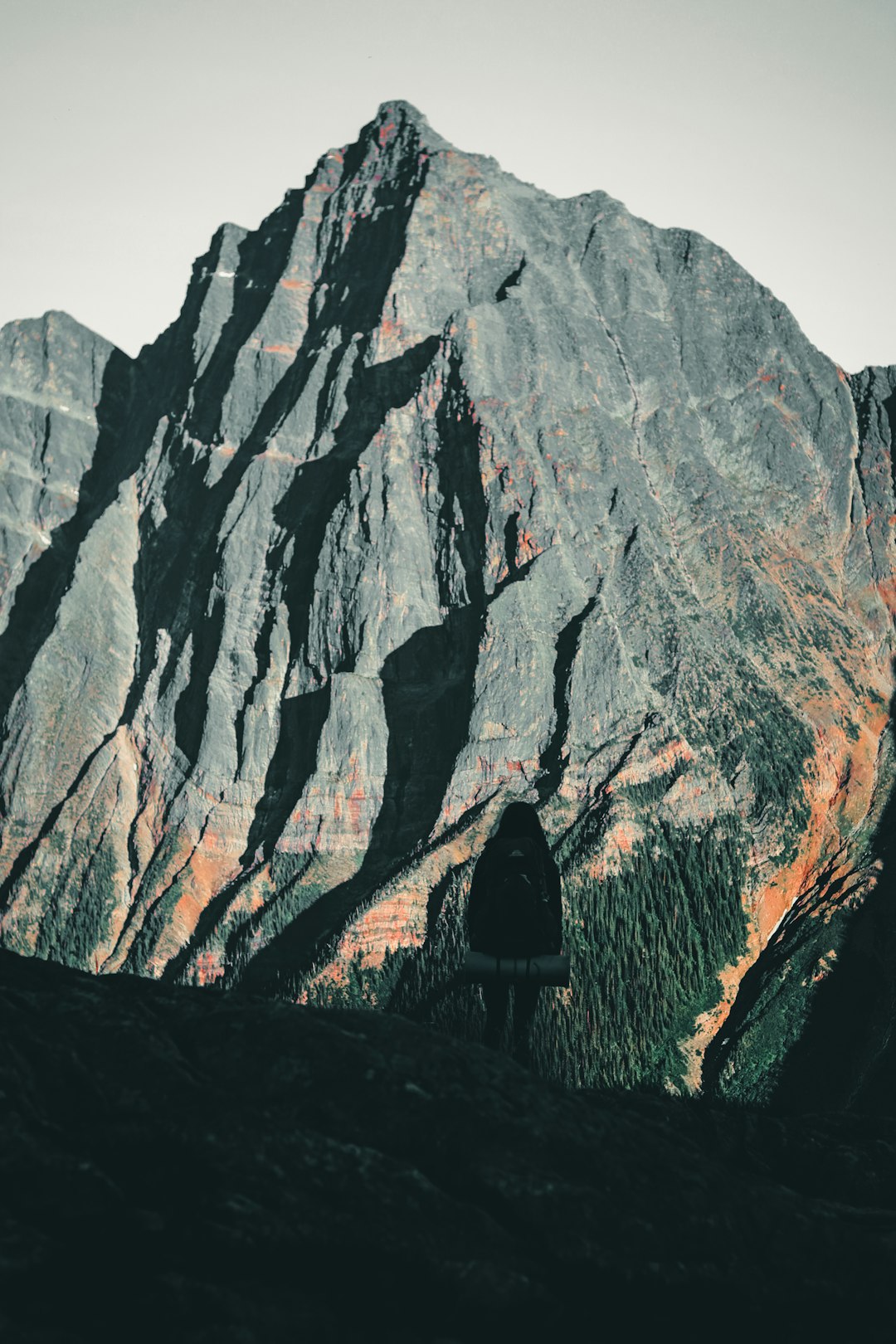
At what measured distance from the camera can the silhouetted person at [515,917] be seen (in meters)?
17.0

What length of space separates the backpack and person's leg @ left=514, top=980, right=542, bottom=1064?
66cm

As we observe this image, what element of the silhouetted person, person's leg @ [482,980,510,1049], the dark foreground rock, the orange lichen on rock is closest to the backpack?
the silhouetted person

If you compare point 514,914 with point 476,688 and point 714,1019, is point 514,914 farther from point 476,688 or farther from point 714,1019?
point 476,688

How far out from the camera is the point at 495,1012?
58.2 feet

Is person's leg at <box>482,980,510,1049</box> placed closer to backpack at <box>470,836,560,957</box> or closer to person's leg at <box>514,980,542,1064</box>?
person's leg at <box>514,980,542,1064</box>

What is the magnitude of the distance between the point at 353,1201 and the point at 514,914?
19.5ft

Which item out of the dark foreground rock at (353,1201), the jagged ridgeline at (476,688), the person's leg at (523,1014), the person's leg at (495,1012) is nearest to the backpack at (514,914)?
the person's leg at (523,1014)

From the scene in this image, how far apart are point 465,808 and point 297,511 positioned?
67220 mm

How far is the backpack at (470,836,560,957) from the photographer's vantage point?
55.8 ft

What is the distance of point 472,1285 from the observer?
445 inches

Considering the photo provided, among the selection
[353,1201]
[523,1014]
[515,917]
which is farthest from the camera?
[523,1014]


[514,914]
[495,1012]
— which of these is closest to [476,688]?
→ [495,1012]

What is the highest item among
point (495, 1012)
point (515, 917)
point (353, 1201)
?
point (515, 917)

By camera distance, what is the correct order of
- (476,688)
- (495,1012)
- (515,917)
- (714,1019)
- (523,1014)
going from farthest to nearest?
(476,688) < (714,1019) < (495,1012) < (523,1014) < (515,917)
